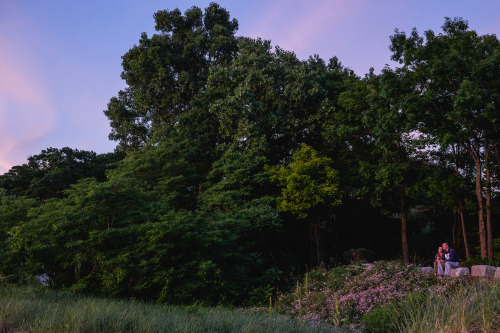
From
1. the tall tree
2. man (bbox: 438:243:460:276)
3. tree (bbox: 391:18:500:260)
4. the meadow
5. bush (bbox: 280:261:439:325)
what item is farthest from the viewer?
the tall tree

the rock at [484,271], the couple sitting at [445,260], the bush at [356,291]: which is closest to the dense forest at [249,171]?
the bush at [356,291]

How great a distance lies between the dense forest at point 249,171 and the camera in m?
11.6

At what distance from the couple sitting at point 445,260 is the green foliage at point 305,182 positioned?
5966mm

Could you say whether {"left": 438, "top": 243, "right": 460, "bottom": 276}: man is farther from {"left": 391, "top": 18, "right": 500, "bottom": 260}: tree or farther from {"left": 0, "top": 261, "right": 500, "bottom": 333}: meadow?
{"left": 391, "top": 18, "right": 500, "bottom": 260}: tree

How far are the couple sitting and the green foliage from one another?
5966mm

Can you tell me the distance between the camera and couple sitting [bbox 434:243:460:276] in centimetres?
1166

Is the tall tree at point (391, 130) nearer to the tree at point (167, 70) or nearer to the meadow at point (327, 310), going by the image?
the meadow at point (327, 310)

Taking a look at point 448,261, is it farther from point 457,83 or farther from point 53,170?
point 53,170

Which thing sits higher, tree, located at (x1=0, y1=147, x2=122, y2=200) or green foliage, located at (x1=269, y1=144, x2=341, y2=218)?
tree, located at (x1=0, y1=147, x2=122, y2=200)

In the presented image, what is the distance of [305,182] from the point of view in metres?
17.3

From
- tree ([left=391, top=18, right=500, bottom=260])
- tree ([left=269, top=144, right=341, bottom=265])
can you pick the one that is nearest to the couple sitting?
tree ([left=391, top=18, right=500, bottom=260])

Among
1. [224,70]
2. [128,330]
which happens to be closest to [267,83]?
[224,70]

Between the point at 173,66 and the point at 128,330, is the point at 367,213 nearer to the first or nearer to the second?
the point at 173,66

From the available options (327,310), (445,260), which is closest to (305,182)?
(445,260)
